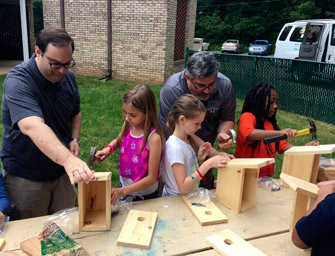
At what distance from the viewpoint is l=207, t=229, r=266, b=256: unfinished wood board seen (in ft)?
4.66

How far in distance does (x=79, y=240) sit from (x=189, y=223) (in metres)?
0.58

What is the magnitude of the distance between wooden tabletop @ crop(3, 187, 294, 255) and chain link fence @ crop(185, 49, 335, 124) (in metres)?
5.95

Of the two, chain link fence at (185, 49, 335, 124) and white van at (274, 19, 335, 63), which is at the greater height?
white van at (274, 19, 335, 63)

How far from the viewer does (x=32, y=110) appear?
1.69 metres

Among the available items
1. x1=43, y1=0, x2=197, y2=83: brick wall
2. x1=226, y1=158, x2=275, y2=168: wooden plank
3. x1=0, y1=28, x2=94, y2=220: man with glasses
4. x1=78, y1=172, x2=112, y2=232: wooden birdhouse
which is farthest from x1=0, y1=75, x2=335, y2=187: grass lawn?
x1=226, y1=158, x2=275, y2=168: wooden plank

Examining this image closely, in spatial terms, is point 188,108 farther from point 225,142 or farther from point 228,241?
point 228,241

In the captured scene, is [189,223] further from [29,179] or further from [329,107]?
[329,107]

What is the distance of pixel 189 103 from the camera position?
79.0 inches

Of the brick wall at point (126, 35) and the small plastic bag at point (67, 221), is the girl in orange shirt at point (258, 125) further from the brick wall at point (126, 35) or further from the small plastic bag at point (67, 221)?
the brick wall at point (126, 35)

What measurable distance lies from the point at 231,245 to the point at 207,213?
1.04ft

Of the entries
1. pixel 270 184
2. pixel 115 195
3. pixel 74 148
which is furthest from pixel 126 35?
pixel 115 195

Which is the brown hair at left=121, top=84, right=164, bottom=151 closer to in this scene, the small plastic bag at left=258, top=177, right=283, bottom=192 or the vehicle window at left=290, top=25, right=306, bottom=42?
the small plastic bag at left=258, top=177, right=283, bottom=192

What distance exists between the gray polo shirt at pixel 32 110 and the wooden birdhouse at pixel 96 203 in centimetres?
51

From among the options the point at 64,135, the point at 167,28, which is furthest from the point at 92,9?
the point at 64,135
